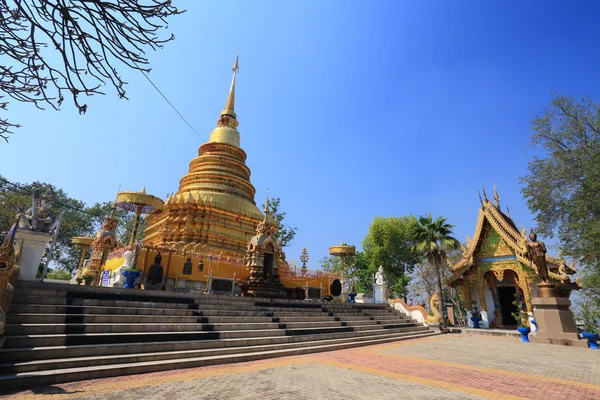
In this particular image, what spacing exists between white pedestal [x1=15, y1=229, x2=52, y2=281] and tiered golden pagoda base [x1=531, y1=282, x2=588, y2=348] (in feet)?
60.6

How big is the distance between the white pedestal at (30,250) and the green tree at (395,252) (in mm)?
31510

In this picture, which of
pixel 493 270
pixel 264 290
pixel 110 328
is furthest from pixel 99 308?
pixel 493 270

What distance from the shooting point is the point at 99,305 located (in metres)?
7.27

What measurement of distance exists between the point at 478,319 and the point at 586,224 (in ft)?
25.9

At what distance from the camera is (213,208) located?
21703 millimetres

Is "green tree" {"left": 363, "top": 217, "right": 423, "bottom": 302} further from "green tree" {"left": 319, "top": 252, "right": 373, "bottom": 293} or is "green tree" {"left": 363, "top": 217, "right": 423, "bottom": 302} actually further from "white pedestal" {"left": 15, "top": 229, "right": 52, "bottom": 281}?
"white pedestal" {"left": 15, "top": 229, "right": 52, "bottom": 281}

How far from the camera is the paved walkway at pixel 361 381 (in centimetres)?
444

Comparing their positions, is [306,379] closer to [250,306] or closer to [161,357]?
[161,357]

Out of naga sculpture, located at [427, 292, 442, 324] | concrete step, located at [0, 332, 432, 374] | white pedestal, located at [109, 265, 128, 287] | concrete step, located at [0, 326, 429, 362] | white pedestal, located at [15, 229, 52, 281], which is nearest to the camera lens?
concrete step, located at [0, 332, 432, 374]

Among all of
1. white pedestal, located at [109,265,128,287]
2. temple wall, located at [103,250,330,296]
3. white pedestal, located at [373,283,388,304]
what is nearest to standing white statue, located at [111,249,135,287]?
white pedestal, located at [109,265,128,287]

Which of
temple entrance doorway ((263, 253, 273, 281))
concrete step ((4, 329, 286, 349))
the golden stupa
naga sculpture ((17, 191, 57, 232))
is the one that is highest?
the golden stupa

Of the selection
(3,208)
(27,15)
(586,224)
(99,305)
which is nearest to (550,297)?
(586,224)

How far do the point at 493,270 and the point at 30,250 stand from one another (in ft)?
72.6

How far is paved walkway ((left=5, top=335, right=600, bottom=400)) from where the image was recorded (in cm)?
444
